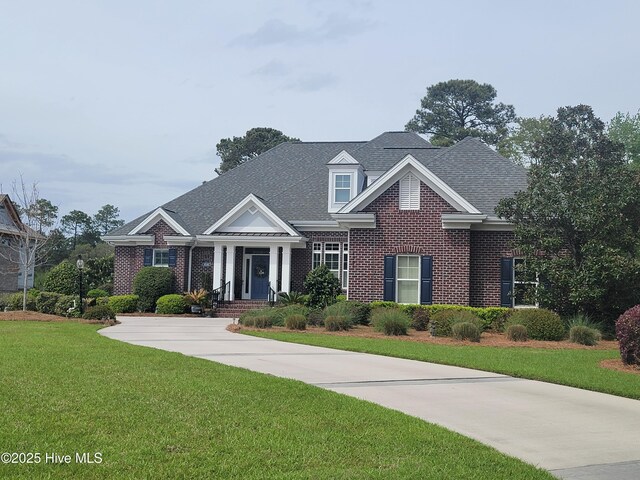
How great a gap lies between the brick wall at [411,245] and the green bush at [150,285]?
8884mm

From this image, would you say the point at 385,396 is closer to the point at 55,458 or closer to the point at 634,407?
the point at 634,407

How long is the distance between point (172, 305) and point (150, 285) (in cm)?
167

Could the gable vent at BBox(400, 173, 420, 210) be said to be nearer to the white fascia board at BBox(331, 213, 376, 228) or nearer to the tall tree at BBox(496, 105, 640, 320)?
the white fascia board at BBox(331, 213, 376, 228)

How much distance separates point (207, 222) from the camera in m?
30.9

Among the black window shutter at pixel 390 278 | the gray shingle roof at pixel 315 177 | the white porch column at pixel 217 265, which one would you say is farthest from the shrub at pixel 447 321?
the white porch column at pixel 217 265

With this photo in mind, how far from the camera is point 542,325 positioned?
1862cm

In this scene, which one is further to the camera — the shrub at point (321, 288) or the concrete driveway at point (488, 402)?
the shrub at point (321, 288)

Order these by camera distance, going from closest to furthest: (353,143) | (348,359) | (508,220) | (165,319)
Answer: (348,359), (508,220), (165,319), (353,143)

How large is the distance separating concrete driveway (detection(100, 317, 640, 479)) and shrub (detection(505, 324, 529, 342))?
18.4ft

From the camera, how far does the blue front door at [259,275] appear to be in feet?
98.3

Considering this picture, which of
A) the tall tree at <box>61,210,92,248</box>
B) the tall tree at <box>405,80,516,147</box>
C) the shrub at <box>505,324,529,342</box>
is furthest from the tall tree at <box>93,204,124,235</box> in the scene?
the shrub at <box>505,324,529,342</box>

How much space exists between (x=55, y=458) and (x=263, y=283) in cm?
2462

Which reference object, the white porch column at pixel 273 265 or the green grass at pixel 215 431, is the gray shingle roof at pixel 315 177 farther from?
the green grass at pixel 215 431

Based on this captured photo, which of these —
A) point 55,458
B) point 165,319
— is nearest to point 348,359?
point 55,458
